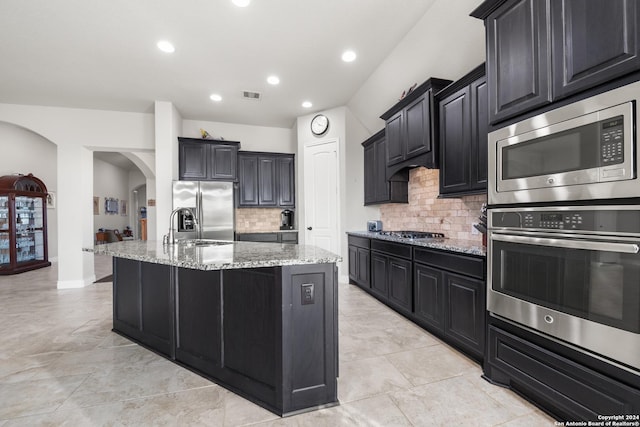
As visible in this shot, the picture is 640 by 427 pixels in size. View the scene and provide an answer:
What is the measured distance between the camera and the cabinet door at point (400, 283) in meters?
3.01

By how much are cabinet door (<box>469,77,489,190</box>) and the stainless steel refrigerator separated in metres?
3.80

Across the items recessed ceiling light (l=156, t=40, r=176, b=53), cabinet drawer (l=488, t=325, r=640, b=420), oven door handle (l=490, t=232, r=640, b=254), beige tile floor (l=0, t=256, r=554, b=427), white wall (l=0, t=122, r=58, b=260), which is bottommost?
beige tile floor (l=0, t=256, r=554, b=427)

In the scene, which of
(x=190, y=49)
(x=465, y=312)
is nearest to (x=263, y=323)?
(x=465, y=312)

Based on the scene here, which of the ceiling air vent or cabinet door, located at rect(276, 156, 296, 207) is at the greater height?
the ceiling air vent

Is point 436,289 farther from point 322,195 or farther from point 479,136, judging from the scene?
point 322,195

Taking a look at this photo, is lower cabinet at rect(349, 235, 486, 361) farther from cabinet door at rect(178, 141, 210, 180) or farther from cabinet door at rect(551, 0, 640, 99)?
cabinet door at rect(178, 141, 210, 180)

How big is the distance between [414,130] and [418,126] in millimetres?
78

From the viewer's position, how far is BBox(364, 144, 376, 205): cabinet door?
450cm

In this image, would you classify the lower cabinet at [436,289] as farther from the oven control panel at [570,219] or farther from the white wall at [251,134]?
the white wall at [251,134]

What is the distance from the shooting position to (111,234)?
9242 millimetres

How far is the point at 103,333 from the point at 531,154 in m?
3.90

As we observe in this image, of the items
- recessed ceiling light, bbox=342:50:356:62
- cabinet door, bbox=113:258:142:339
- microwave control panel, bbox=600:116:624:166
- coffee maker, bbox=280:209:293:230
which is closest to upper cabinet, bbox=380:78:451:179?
recessed ceiling light, bbox=342:50:356:62

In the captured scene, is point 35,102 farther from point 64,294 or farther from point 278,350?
point 278,350

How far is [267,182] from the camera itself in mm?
5676
